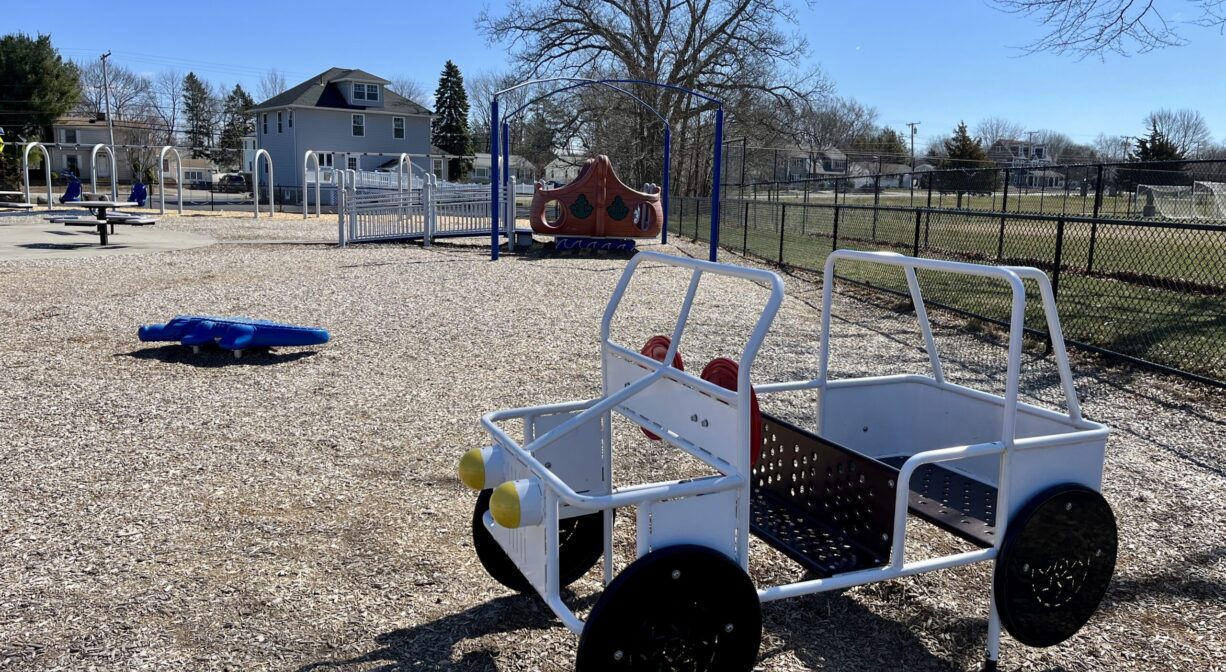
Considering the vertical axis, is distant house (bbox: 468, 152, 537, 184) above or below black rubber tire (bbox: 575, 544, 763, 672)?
above

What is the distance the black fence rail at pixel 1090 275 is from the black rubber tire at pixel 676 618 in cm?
506

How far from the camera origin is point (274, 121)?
53.2 m

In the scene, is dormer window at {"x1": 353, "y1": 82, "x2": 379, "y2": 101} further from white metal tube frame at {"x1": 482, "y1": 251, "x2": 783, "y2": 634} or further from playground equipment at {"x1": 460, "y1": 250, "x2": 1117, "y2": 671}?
white metal tube frame at {"x1": 482, "y1": 251, "x2": 783, "y2": 634}

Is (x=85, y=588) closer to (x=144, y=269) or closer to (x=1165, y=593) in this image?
(x=1165, y=593)

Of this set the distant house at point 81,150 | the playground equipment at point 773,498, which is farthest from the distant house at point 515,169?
the playground equipment at point 773,498

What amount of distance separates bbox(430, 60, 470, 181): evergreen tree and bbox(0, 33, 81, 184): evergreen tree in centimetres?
2512

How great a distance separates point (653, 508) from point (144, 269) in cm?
1245

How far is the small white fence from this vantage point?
17.9m

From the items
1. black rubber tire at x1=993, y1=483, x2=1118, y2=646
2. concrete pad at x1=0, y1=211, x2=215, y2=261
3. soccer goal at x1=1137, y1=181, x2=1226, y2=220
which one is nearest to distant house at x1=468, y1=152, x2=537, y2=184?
concrete pad at x1=0, y1=211, x2=215, y2=261

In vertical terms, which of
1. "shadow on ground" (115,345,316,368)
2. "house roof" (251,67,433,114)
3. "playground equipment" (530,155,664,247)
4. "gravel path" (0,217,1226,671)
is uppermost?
"house roof" (251,67,433,114)

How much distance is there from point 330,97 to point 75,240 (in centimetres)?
3675

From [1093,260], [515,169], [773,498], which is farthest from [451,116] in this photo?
[773,498]

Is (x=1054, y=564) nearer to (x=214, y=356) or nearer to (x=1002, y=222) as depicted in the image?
(x=214, y=356)

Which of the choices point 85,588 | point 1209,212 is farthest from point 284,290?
point 1209,212
